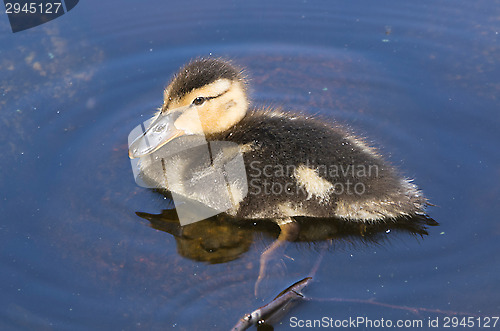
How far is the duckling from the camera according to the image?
2.62 m

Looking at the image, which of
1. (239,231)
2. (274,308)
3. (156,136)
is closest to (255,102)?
(156,136)

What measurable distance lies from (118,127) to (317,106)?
1148 mm

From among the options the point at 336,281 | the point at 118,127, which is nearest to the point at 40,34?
the point at 118,127

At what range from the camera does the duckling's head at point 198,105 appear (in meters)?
2.79

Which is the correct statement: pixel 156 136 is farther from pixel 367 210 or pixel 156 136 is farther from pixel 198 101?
pixel 367 210

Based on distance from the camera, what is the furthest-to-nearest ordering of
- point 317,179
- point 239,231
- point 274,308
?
point 239,231 → point 317,179 → point 274,308

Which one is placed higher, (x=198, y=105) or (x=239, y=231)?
(x=198, y=105)

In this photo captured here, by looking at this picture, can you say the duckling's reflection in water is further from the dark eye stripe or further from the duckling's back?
the dark eye stripe

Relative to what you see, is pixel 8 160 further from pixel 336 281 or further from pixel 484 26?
pixel 484 26

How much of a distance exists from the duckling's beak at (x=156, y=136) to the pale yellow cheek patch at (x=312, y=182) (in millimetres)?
641

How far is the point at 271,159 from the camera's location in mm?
2650

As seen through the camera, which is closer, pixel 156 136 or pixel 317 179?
pixel 317 179

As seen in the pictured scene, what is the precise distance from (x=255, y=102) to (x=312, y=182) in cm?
101

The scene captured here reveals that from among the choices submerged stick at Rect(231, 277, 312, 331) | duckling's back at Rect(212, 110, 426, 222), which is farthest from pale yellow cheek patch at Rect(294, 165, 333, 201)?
submerged stick at Rect(231, 277, 312, 331)
